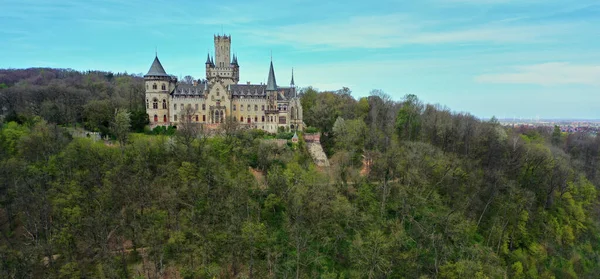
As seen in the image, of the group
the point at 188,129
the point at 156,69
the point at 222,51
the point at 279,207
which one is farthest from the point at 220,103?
the point at 279,207

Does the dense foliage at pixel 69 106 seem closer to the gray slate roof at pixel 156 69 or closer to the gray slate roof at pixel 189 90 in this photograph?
the gray slate roof at pixel 189 90

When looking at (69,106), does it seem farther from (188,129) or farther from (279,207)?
(279,207)

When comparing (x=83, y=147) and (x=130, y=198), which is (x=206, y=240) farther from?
(x=83, y=147)

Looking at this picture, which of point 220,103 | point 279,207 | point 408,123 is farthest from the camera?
point 408,123

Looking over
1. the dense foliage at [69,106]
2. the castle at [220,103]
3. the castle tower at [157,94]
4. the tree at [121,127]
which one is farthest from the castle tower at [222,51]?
the tree at [121,127]

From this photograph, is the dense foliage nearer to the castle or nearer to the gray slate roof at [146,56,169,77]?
the castle
